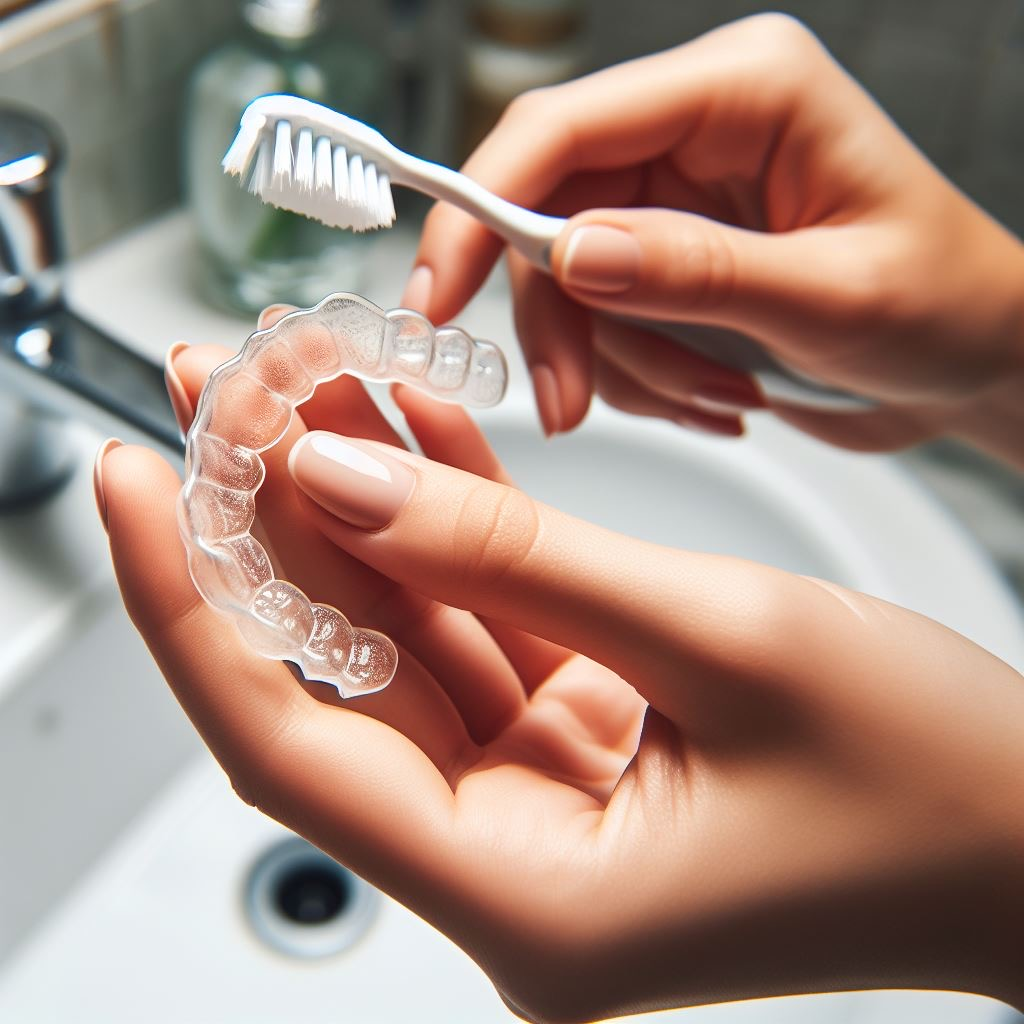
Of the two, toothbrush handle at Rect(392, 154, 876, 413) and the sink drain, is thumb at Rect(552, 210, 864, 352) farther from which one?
the sink drain

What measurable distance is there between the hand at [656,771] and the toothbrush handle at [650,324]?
141 millimetres

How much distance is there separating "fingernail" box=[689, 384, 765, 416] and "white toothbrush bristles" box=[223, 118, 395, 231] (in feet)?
0.77

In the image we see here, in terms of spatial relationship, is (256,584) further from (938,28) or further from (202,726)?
(938,28)

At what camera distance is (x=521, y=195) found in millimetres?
540

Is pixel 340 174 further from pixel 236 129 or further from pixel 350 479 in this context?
pixel 236 129

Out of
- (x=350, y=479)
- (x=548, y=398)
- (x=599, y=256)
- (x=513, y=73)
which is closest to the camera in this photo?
(x=350, y=479)

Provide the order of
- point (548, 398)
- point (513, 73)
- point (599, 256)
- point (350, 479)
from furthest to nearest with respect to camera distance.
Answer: point (513, 73)
point (548, 398)
point (599, 256)
point (350, 479)

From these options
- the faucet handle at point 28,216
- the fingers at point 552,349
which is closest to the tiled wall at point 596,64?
the faucet handle at point 28,216

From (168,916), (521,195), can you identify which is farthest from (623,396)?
(168,916)

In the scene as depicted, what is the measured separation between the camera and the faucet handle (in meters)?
0.45

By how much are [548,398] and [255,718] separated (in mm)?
264

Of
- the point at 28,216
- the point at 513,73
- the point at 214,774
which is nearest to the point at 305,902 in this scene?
the point at 214,774

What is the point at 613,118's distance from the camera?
1.77 feet

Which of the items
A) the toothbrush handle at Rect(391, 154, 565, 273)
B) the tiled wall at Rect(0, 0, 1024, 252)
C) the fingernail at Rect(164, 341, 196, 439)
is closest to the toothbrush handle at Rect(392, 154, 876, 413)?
the toothbrush handle at Rect(391, 154, 565, 273)
